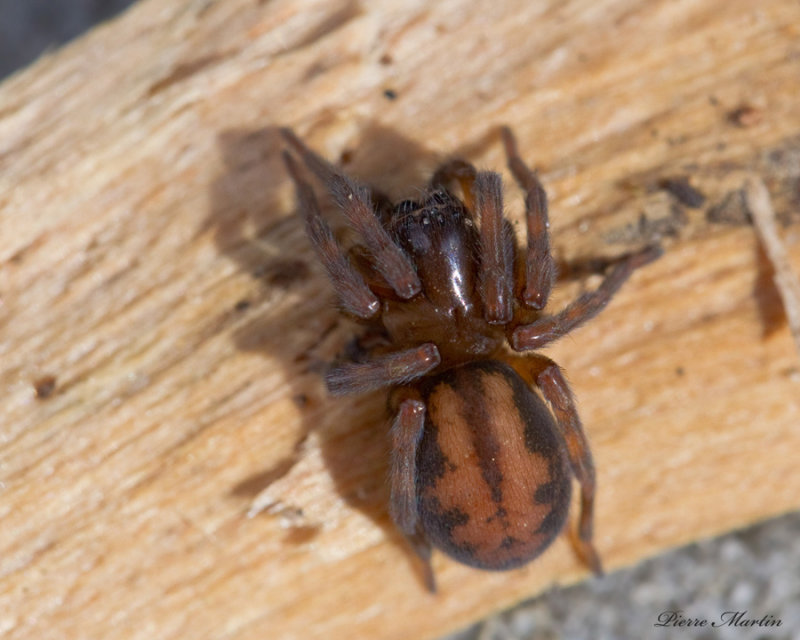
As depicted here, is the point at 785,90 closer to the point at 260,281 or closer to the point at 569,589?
the point at 260,281

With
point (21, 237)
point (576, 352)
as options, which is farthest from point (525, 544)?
point (21, 237)

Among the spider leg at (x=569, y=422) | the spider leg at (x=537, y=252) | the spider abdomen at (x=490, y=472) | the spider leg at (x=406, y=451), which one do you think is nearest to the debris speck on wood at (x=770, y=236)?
the spider leg at (x=537, y=252)

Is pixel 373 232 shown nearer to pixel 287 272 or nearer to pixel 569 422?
pixel 287 272

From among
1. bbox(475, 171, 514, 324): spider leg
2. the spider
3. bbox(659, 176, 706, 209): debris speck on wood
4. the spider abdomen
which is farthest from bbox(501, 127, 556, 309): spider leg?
bbox(659, 176, 706, 209): debris speck on wood

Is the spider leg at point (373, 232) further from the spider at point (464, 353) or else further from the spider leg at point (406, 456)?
the spider leg at point (406, 456)

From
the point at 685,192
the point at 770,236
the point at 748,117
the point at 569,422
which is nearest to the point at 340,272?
the point at 569,422
